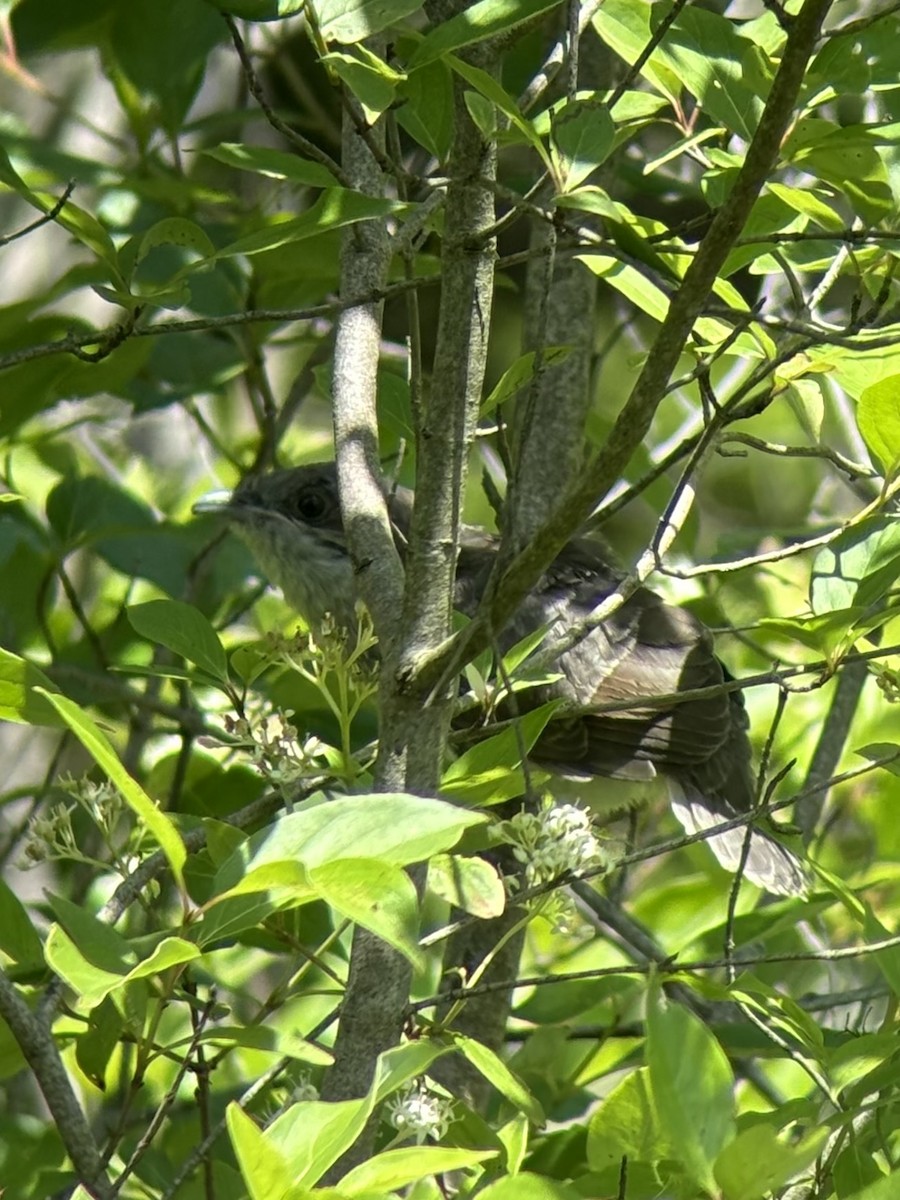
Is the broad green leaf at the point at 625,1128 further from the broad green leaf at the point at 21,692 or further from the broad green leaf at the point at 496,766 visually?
the broad green leaf at the point at 21,692

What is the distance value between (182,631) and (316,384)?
3.35 ft

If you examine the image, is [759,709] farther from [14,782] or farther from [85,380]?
[14,782]

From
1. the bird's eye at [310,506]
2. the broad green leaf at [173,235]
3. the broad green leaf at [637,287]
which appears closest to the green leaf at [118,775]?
the broad green leaf at [173,235]

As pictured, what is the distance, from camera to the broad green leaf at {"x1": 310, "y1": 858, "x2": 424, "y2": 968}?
1.30 metres

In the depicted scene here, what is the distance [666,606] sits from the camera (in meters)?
3.97

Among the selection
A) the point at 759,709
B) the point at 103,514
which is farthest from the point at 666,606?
the point at 103,514

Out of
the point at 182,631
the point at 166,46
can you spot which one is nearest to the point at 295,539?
the point at 166,46

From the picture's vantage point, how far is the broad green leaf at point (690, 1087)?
4.48 ft

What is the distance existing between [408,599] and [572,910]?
450 millimetres

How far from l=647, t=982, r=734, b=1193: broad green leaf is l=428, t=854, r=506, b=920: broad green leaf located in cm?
37

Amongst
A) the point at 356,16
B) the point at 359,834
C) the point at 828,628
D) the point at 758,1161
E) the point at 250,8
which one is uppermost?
the point at 250,8

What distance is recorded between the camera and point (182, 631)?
2.06m

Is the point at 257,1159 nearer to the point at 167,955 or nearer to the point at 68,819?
the point at 167,955

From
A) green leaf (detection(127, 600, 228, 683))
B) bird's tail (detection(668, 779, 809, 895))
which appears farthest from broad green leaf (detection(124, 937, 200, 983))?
bird's tail (detection(668, 779, 809, 895))
